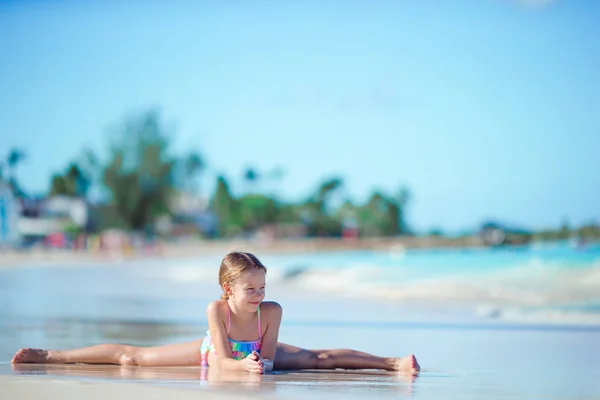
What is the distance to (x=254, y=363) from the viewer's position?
141 inches

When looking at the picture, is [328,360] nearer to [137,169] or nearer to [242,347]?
[242,347]

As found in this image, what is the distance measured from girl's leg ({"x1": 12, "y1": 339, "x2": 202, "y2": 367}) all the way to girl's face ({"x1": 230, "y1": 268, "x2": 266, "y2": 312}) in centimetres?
57

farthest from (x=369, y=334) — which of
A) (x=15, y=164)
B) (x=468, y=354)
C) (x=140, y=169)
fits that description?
(x=140, y=169)

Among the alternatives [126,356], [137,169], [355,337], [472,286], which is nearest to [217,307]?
[126,356]

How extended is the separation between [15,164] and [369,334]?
161ft

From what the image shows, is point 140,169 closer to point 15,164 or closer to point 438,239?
point 15,164

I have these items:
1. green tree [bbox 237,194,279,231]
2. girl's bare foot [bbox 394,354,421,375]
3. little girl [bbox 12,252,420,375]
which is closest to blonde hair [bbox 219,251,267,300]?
little girl [bbox 12,252,420,375]

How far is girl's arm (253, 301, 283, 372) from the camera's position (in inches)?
153

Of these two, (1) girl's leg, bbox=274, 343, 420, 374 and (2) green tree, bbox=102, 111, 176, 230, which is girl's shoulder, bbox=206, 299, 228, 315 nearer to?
(1) girl's leg, bbox=274, 343, 420, 374

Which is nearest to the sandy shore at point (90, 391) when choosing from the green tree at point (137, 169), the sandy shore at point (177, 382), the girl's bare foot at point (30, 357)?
the sandy shore at point (177, 382)

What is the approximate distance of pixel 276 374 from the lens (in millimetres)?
3814

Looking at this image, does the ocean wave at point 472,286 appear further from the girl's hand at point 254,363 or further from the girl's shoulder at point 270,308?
the girl's hand at point 254,363

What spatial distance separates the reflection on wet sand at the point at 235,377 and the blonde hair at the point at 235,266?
464 millimetres

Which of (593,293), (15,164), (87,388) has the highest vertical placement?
(15,164)
